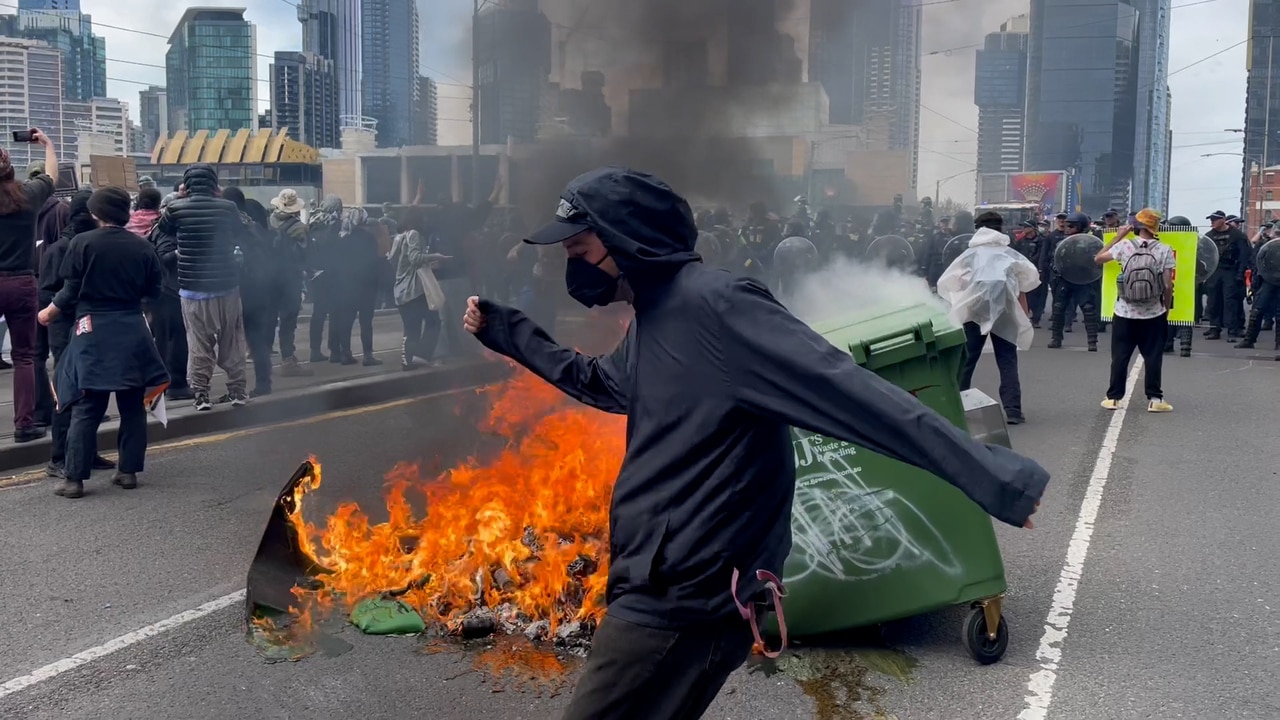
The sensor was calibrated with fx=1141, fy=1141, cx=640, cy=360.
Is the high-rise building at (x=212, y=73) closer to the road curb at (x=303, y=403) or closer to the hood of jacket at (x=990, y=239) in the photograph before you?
the road curb at (x=303, y=403)

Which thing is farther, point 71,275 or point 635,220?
point 71,275

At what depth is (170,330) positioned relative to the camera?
28.7 feet

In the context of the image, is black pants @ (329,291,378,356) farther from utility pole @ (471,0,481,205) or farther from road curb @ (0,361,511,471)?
utility pole @ (471,0,481,205)

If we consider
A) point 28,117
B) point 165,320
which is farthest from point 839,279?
point 28,117

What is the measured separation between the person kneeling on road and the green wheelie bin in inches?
218

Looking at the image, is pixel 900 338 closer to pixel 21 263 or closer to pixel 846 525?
pixel 846 525

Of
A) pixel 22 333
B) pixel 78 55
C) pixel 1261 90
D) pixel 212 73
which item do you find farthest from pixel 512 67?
pixel 1261 90

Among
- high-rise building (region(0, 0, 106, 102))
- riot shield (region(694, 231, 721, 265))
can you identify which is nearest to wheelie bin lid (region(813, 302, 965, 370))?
riot shield (region(694, 231, 721, 265))

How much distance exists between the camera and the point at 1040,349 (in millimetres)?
14094

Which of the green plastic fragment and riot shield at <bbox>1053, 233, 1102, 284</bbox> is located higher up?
riot shield at <bbox>1053, 233, 1102, 284</bbox>

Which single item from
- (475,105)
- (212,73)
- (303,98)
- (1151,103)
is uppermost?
(1151,103)

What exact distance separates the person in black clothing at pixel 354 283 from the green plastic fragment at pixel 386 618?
700 cm

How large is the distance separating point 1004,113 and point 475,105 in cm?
5958

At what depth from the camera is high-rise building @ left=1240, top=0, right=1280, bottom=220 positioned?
41.8 metres
